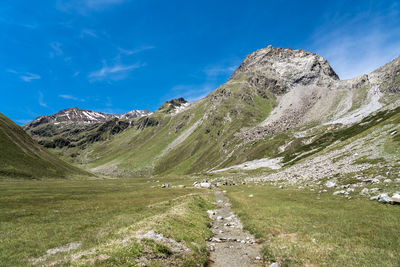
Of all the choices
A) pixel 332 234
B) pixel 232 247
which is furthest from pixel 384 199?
pixel 232 247

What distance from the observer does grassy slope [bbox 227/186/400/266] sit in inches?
567

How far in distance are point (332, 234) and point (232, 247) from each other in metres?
9.49

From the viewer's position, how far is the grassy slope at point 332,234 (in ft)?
47.2

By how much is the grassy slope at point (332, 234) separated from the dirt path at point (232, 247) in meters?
1.13

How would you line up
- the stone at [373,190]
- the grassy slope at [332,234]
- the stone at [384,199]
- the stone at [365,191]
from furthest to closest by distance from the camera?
the stone at [365,191] → the stone at [373,190] → the stone at [384,199] → the grassy slope at [332,234]

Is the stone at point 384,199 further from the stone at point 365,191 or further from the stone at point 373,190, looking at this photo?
the stone at point 365,191

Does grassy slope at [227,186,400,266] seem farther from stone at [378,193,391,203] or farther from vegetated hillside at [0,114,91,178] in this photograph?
vegetated hillside at [0,114,91,178]

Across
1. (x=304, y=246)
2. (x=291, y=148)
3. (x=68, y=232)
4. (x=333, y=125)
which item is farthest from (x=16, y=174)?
(x=333, y=125)

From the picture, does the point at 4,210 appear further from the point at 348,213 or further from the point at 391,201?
the point at 391,201

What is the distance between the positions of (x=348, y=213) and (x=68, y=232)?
32845 millimetres

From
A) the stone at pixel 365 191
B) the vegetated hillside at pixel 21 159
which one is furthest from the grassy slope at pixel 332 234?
the vegetated hillside at pixel 21 159

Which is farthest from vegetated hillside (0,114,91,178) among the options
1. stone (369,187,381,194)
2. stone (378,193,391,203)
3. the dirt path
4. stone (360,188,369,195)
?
stone (369,187,381,194)

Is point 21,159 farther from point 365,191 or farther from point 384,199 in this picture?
point 384,199

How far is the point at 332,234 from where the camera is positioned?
60.4 feet
